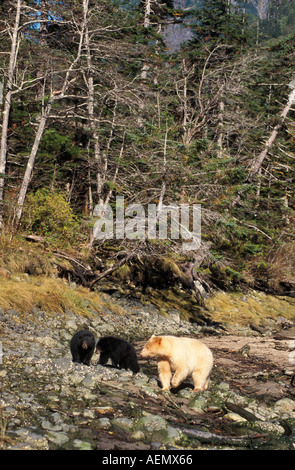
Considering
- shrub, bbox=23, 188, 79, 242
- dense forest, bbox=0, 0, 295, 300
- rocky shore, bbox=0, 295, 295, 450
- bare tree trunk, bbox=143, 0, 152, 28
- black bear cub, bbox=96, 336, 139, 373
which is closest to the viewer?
rocky shore, bbox=0, 295, 295, 450

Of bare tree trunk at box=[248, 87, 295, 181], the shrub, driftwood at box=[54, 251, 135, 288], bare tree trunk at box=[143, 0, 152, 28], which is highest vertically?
bare tree trunk at box=[143, 0, 152, 28]

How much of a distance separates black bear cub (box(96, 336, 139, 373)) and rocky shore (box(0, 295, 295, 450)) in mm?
263

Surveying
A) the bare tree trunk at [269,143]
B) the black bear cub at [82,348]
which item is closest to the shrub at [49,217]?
the black bear cub at [82,348]

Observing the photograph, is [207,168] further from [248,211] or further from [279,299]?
[279,299]

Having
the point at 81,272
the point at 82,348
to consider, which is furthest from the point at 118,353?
the point at 81,272

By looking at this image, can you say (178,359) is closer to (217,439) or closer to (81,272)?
(217,439)

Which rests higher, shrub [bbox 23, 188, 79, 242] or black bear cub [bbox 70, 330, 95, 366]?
shrub [bbox 23, 188, 79, 242]

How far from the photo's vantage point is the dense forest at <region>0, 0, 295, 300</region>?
1082cm

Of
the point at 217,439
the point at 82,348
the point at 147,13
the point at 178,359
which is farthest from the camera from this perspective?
the point at 147,13

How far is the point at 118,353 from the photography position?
6148 mm

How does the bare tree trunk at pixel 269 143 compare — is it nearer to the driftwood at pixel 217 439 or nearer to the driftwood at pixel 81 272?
the driftwood at pixel 81 272

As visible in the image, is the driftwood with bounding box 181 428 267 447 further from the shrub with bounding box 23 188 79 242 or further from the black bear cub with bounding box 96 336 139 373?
the shrub with bounding box 23 188 79 242

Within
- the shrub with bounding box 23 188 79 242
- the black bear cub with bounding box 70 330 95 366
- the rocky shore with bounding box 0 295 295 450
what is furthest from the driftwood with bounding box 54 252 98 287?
the black bear cub with bounding box 70 330 95 366

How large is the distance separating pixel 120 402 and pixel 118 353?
182 centimetres
